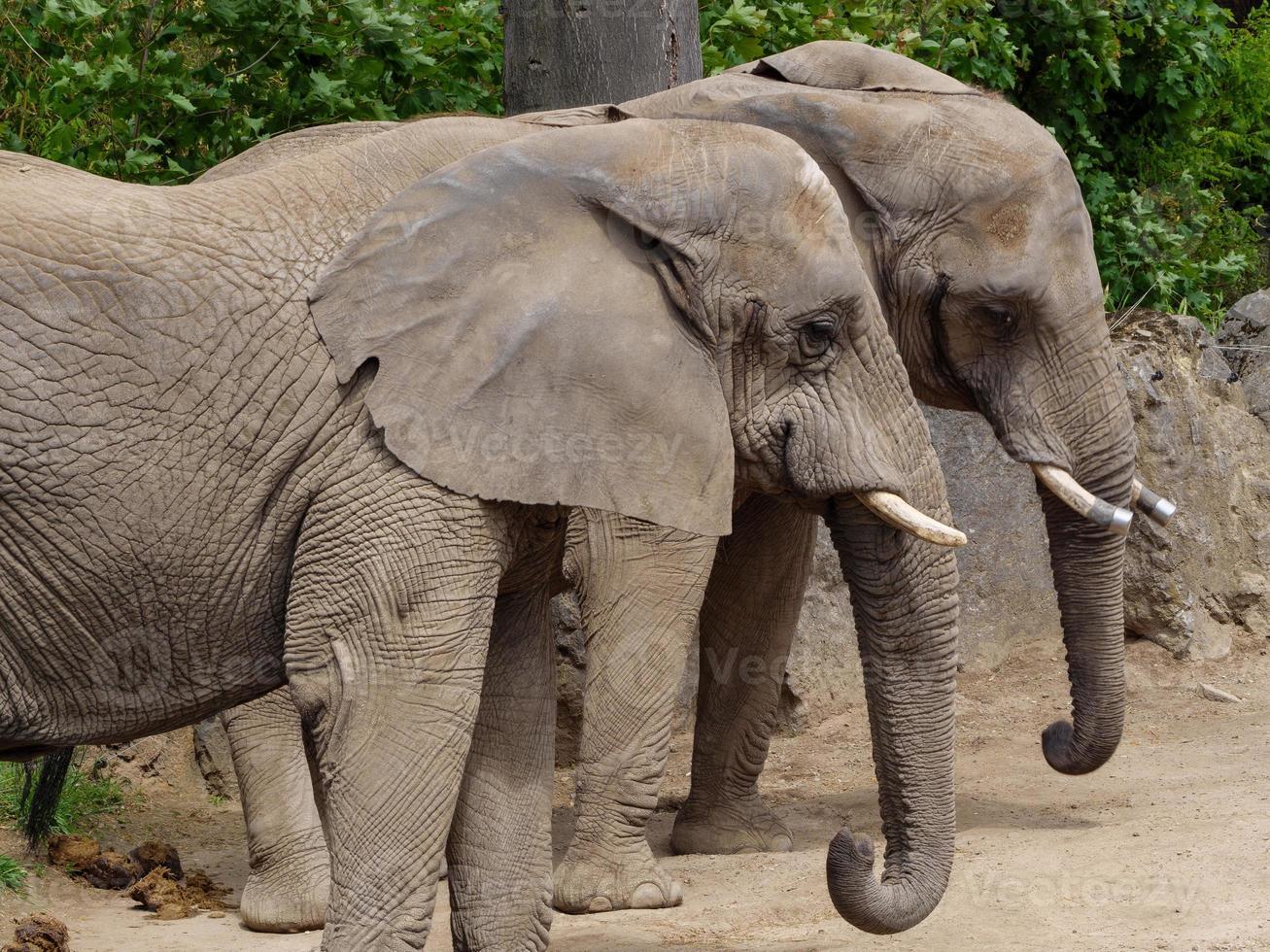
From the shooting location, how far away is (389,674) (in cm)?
346

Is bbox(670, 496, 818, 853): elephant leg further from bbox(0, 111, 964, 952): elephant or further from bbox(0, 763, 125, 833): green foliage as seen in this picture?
bbox(0, 111, 964, 952): elephant

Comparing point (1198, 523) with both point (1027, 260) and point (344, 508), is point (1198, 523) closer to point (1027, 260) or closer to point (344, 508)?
point (1027, 260)

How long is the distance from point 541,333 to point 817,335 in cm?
54

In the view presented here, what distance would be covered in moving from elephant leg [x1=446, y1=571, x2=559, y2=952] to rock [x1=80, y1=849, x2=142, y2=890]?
2192mm

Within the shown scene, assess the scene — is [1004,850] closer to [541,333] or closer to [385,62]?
[541,333]

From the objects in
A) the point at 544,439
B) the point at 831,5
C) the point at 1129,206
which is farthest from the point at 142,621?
the point at 1129,206

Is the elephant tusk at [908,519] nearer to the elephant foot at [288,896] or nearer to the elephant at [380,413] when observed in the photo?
the elephant at [380,413]

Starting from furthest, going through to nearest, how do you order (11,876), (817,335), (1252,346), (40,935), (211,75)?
(1252,346), (211,75), (11,876), (40,935), (817,335)

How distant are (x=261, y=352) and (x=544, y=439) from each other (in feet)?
1.74

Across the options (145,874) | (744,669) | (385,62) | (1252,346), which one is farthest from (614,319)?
(1252,346)

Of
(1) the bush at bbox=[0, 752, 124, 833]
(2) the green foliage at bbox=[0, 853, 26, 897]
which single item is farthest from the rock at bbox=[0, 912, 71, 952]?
(1) the bush at bbox=[0, 752, 124, 833]

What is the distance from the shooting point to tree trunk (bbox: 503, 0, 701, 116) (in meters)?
6.50

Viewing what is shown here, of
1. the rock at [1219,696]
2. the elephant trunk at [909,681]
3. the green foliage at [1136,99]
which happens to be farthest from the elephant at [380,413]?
the rock at [1219,696]

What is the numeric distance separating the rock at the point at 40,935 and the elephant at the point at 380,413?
1291mm
